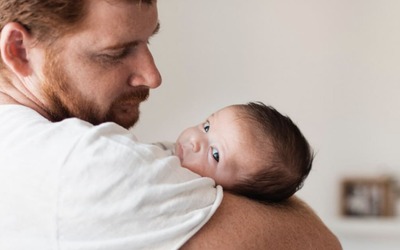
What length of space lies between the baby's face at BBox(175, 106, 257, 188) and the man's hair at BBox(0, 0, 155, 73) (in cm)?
31

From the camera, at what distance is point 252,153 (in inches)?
52.5

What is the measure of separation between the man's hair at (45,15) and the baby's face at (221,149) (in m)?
0.31

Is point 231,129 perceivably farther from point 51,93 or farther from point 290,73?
point 290,73

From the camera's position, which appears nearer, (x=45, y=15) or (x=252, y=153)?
(x=45, y=15)

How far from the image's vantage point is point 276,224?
1.18 m

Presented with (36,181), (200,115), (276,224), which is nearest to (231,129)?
(276,224)

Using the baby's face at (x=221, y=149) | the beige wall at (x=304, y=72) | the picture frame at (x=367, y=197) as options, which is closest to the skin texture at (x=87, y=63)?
the baby's face at (x=221, y=149)

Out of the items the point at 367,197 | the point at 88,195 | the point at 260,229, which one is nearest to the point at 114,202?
the point at 88,195

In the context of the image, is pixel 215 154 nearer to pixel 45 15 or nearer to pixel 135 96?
pixel 135 96

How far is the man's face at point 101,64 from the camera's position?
121 centimetres

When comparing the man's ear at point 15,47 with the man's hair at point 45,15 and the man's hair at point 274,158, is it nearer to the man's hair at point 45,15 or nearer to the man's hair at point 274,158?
the man's hair at point 45,15

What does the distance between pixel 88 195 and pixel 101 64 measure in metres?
0.33

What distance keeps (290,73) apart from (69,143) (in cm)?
254

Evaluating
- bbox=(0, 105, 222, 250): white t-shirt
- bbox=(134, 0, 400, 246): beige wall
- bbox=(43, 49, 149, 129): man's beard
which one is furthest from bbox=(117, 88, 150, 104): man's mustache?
bbox=(134, 0, 400, 246): beige wall
